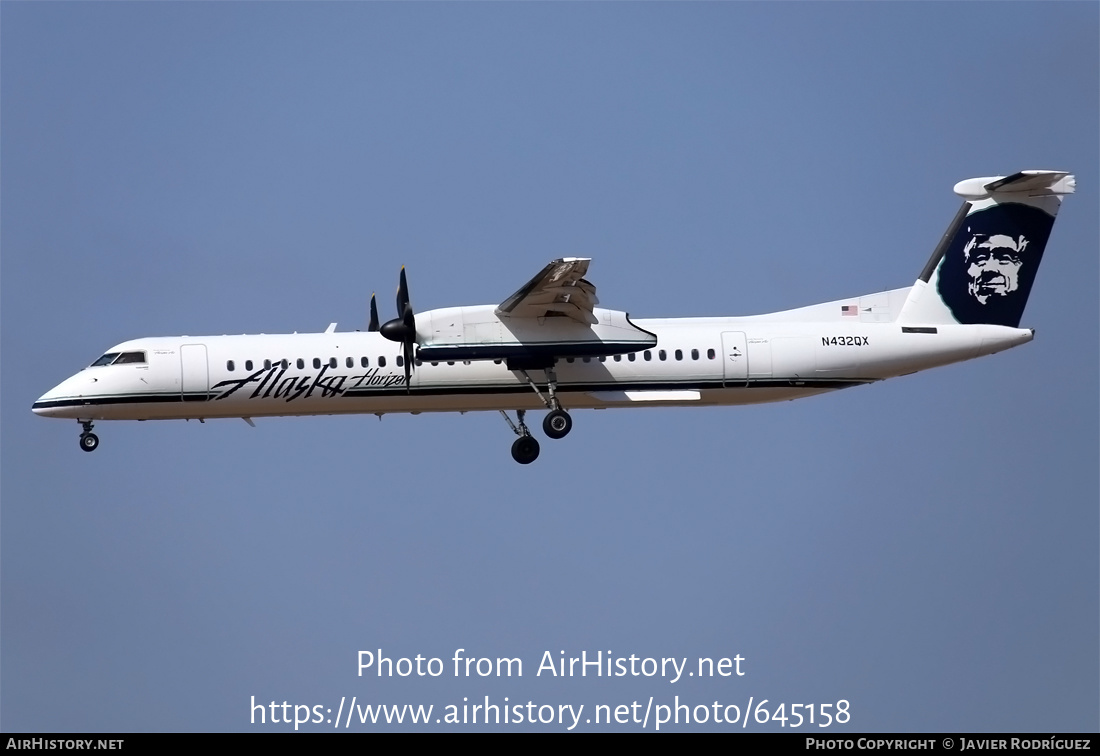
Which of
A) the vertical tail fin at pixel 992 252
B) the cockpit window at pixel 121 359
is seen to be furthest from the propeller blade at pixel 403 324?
the vertical tail fin at pixel 992 252

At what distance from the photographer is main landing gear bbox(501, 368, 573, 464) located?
31281 millimetres

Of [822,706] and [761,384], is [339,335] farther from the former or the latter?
[822,706]

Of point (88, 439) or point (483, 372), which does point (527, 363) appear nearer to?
point (483, 372)

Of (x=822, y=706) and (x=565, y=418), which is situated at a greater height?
(x=565, y=418)

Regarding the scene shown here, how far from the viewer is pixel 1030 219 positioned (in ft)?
108

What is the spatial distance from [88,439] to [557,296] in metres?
9.62

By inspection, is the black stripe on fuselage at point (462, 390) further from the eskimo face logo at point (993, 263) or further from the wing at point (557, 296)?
the eskimo face logo at point (993, 263)

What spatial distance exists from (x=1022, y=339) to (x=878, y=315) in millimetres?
2834

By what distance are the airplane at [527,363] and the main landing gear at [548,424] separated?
0.09 feet

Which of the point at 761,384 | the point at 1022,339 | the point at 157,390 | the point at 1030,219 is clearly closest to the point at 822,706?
the point at 761,384
